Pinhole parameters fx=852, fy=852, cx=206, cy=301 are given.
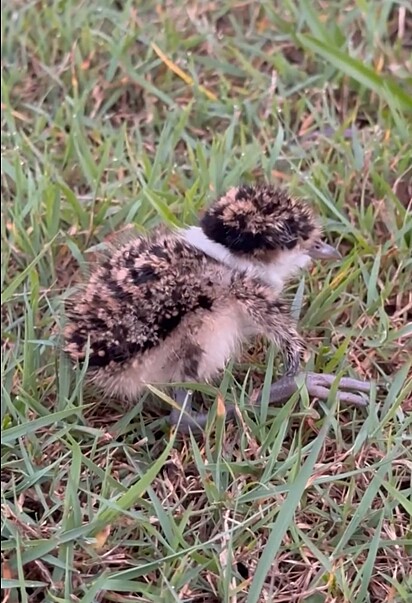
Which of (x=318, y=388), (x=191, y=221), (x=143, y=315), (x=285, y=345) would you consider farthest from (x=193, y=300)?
(x=191, y=221)

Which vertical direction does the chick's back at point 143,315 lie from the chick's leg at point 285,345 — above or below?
above

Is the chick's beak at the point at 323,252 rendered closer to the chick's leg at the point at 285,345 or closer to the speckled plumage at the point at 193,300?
the speckled plumage at the point at 193,300

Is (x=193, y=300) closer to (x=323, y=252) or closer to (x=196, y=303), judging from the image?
(x=196, y=303)

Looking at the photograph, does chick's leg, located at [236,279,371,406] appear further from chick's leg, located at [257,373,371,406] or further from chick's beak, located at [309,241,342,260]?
chick's beak, located at [309,241,342,260]

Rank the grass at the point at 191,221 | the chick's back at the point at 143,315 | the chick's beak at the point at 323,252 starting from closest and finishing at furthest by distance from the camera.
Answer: the grass at the point at 191,221 → the chick's back at the point at 143,315 → the chick's beak at the point at 323,252

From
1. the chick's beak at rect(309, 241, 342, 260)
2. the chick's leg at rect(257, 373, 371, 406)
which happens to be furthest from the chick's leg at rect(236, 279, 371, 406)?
the chick's beak at rect(309, 241, 342, 260)

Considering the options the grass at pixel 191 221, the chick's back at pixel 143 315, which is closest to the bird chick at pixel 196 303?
the chick's back at pixel 143 315

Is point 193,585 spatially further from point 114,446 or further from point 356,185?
point 356,185

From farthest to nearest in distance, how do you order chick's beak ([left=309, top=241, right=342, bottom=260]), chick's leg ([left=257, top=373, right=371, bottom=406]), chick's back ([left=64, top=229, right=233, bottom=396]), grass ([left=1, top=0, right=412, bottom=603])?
chick's beak ([left=309, top=241, right=342, bottom=260]), chick's leg ([left=257, top=373, right=371, bottom=406]), chick's back ([left=64, top=229, right=233, bottom=396]), grass ([left=1, top=0, right=412, bottom=603])
